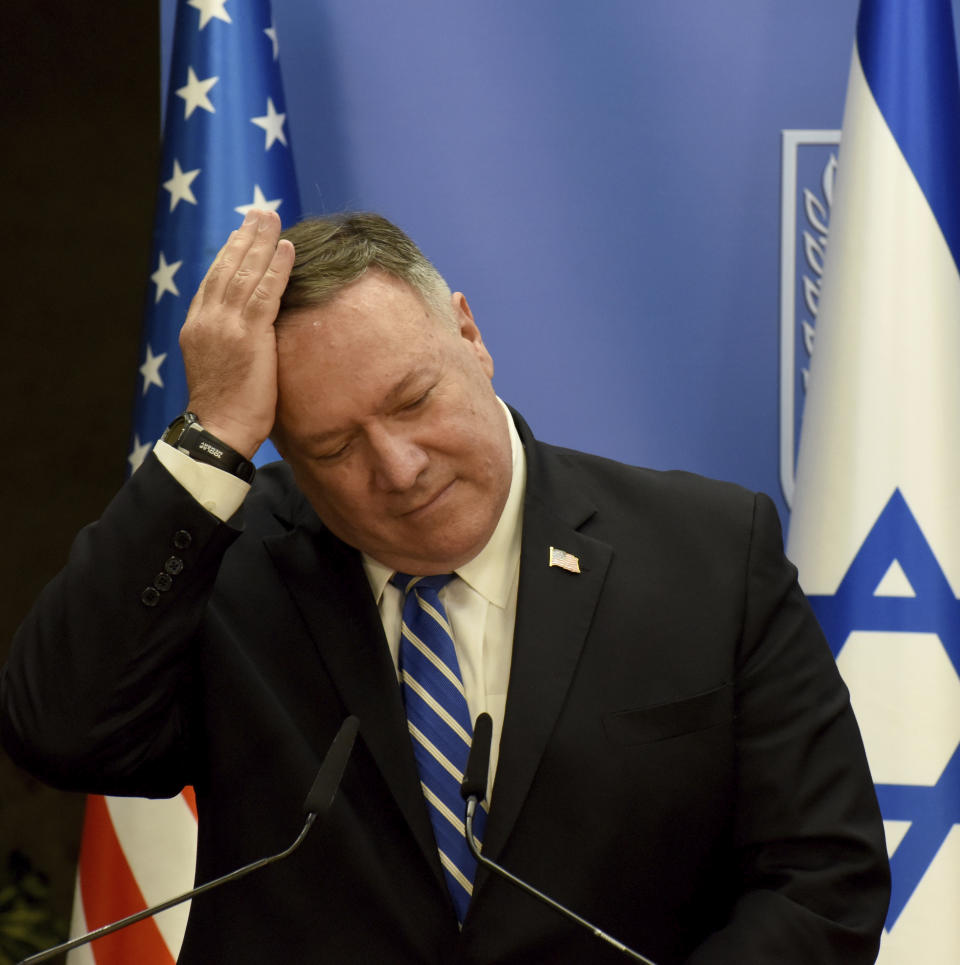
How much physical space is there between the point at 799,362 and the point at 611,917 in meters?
1.41

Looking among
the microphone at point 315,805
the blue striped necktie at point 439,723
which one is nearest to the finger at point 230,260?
the blue striped necktie at point 439,723

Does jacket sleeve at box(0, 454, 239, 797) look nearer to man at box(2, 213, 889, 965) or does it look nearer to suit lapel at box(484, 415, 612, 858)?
man at box(2, 213, 889, 965)

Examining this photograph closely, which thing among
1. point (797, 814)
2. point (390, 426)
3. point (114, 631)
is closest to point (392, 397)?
point (390, 426)

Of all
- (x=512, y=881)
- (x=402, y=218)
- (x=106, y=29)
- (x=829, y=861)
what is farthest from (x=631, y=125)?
(x=106, y=29)

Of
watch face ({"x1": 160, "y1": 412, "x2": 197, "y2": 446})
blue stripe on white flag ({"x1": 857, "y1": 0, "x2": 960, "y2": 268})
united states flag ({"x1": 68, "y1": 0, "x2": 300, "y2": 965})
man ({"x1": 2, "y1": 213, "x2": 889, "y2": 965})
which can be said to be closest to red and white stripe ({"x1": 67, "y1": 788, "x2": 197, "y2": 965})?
united states flag ({"x1": 68, "y1": 0, "x2": 300, "y2": 965})

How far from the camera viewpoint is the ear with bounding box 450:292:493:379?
1.44m

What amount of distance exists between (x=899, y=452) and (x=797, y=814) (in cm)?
92

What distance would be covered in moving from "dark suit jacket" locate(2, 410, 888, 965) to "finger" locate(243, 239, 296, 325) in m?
0.19

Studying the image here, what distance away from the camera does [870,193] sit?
2.07 m

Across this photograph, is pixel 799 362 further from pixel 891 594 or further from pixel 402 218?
pixel 402 218

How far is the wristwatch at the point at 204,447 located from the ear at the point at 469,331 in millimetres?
313

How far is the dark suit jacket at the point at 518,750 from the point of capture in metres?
1.24

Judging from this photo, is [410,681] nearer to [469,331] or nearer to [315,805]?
[315,805]

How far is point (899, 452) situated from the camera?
2.00 m
